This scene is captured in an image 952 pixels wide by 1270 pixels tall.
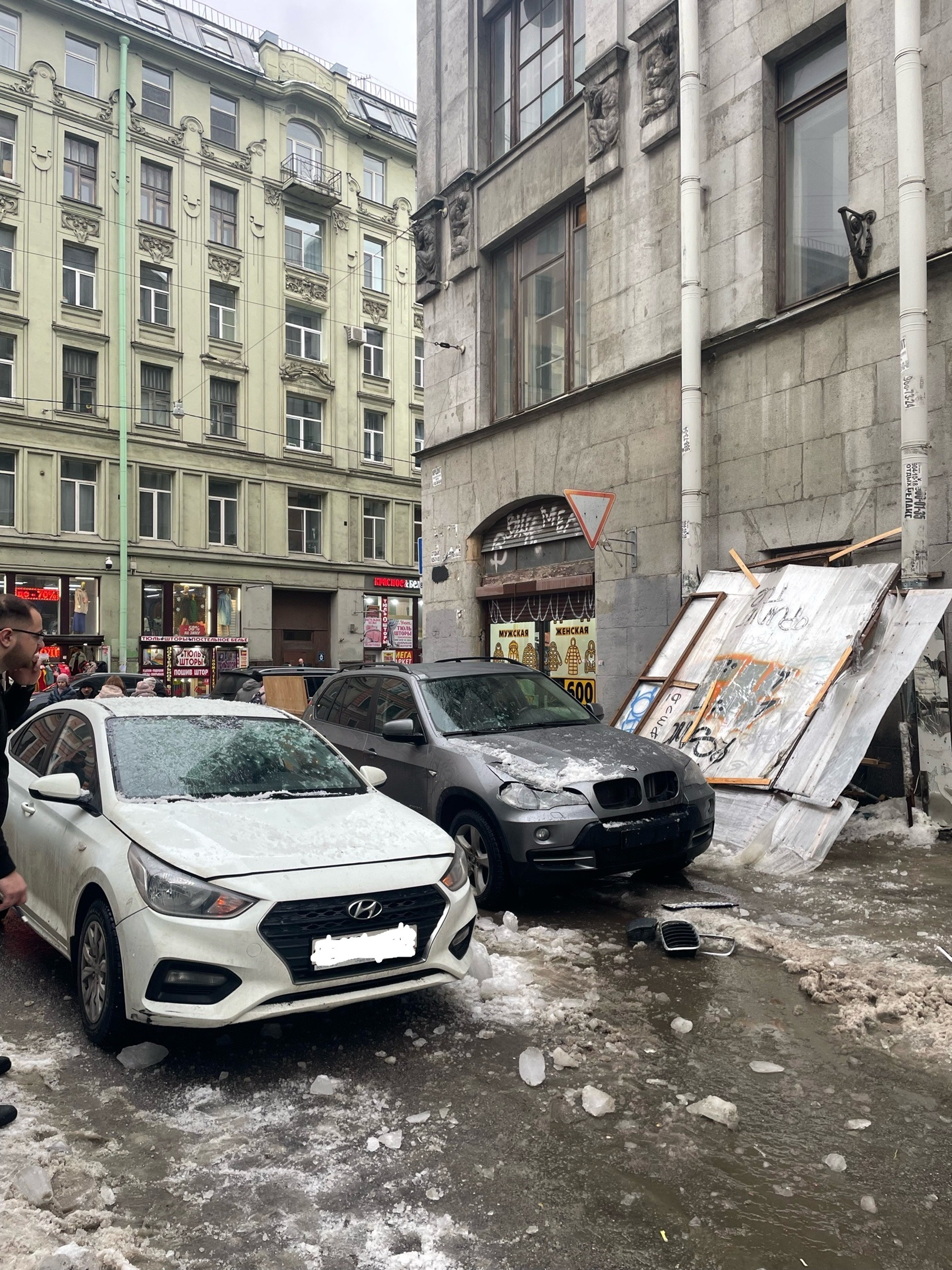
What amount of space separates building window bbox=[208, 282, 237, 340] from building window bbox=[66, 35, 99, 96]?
268 inches

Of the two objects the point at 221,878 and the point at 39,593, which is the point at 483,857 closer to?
the point at 221,878

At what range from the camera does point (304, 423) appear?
34.8 m

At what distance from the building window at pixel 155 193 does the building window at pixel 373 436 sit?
967 cm

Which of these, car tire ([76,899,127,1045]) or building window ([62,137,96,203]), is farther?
building window ([62,137,96,203])

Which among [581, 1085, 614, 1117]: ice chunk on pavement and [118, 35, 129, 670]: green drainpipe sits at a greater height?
[118, 35, 129, 670]: green drainpipe

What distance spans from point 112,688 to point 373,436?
2561 centimetres

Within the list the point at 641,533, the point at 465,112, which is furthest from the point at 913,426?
the point at 465,112

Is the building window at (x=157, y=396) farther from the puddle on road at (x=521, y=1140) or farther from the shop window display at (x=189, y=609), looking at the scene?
the puddle on road at (x=521, y=1140)

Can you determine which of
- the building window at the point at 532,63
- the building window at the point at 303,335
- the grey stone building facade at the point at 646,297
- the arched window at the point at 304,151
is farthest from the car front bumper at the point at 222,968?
the arched window at the point at 304,151

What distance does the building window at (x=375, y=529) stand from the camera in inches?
1438

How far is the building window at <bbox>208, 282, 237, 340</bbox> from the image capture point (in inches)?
1282

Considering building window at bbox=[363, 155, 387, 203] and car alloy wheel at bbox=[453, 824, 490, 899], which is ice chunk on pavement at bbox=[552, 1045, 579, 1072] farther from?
building window at bbox=[363, 155, 387, 203]

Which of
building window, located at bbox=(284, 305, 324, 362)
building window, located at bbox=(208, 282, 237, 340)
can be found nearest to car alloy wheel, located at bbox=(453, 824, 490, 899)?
building window, located at bbox=(208, 282, 237, 340)

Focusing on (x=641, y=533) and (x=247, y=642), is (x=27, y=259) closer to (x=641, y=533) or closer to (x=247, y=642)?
(x=247, y=642)
